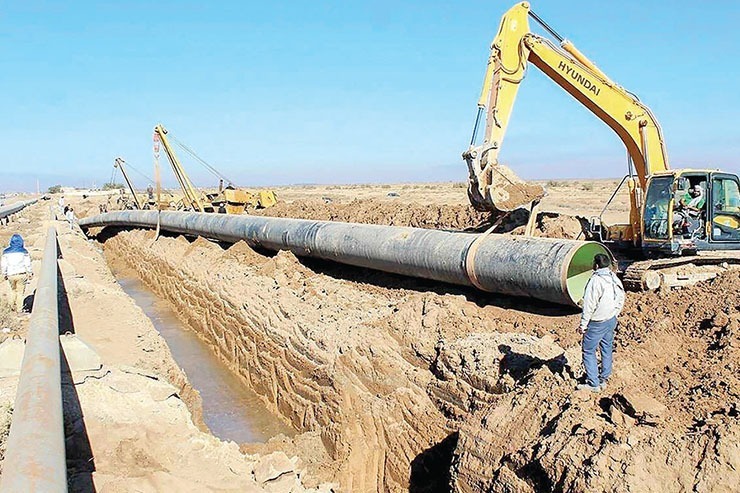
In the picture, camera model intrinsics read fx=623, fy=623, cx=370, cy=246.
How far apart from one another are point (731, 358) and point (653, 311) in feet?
5.73

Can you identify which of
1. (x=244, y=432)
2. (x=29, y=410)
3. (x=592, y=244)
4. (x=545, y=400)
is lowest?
(x=244, y=432)

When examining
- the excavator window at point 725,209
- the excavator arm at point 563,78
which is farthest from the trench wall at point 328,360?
the excavator window at point 725,209

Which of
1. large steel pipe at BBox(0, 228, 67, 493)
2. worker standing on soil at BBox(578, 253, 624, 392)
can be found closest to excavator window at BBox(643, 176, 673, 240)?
worker standing on soil at BBox(578, 253, 624, 392)

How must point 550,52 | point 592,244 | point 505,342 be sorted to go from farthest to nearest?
point 550,52 → point 592,244 → point 505,342

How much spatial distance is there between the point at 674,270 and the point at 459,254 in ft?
10.0

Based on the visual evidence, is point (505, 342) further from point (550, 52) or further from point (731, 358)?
point (550, 52)

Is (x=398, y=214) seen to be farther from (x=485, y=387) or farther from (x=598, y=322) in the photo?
(x=598, y=322)

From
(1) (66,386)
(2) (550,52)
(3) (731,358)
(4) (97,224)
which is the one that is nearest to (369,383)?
(1) (66,386)

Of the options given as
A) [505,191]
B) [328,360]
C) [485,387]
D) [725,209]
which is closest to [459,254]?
[505,191]

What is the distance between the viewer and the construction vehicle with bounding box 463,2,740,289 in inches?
365

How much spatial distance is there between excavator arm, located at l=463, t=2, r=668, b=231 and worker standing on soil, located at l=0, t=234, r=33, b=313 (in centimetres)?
796

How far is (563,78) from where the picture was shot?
10.4m

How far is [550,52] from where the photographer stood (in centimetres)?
1029

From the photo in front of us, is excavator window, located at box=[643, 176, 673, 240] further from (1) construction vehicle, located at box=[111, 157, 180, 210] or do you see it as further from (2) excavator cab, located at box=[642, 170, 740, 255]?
(1) construction vehicle, located at box=[111, 157, 180, 210]
